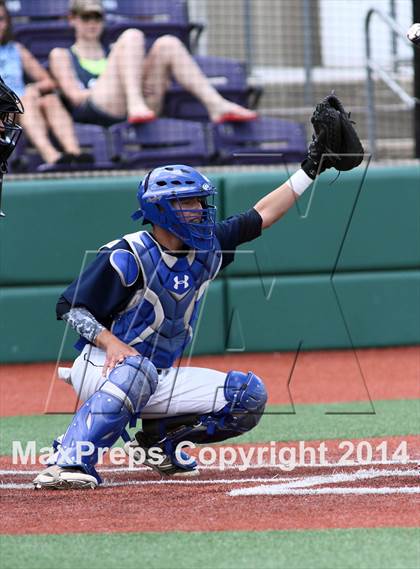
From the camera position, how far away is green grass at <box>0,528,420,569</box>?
323 centimetres

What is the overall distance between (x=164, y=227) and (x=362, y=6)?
23.5 ft

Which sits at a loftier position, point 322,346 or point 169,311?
→ point 169,311

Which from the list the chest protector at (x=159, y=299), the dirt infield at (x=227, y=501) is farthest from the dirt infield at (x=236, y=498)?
the chest protector at (x=159, y=299)

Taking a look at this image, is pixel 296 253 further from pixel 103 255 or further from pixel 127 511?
pixel 127 511

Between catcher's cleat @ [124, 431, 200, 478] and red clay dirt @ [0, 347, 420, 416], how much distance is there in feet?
6.70

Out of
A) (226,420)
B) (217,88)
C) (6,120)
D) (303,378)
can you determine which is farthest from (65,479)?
(217,88)

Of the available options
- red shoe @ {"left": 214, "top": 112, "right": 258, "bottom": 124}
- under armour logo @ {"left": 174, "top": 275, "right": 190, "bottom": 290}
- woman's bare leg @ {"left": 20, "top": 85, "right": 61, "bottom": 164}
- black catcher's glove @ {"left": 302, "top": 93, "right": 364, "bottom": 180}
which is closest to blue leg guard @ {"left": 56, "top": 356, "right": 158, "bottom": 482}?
under armour logo @ {"left": 174, "top": 275, "right": 190, "bottom": 290}

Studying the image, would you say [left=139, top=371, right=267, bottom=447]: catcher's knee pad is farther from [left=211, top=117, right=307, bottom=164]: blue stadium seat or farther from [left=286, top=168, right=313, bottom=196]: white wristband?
[left=211, top=117, right=307, bottom=164]: blue stadium seat

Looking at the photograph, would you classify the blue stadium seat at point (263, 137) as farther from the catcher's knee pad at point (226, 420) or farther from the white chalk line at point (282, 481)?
the white chalk line at point (282, 481)

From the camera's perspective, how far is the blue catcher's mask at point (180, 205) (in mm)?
4539

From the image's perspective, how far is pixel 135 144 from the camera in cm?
980

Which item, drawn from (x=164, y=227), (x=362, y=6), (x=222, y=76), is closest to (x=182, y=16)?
(x=222, y=76)

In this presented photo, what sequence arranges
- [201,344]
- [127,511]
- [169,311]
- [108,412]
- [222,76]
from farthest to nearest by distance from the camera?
1. [222,76]
2. [201,344]
3. [169,311]
4. [108,412]
5. [127,511]

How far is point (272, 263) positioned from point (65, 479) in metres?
4.87
